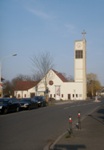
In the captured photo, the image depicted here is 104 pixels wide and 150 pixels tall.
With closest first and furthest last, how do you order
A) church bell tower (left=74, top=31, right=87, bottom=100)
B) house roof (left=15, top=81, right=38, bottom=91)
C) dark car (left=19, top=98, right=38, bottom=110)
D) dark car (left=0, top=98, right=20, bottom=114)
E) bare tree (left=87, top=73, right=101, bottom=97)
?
dark car (left=0, top=98, right=20, bottom=114), dark car (left=19, top=98, right=38, bottom=110), church bell tower (left=74, top=31, right=87, bottom=100), house roof (left=15, top=81, right=38, bottom=91), bare tree (left=87, top=73, right=101, bottom=97)

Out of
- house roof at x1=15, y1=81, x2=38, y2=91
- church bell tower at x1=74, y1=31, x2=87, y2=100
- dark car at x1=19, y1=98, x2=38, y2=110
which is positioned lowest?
dark car at x1=19, y1=98, x2=38, y2=110

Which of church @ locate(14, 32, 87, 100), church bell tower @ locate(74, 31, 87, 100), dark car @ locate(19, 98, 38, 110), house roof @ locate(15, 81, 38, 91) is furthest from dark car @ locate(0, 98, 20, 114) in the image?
house roof @ locate(15, 81, 38, 91)

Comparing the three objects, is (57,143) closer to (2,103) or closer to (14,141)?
(14,141)

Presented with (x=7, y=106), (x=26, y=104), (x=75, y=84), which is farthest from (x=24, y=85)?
(x=7, y=106)

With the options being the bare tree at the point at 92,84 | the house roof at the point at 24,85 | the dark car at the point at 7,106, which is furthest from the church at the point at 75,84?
the dark car at the point at 7,106

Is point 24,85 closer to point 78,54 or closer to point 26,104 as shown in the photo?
point 78,54

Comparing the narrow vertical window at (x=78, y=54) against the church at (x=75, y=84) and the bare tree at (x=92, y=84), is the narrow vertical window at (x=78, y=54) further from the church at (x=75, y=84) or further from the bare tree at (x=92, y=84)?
the bare tree at (x=92, y=84)

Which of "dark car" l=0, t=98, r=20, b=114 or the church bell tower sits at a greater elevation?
the church bell tower

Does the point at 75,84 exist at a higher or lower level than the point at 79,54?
lower

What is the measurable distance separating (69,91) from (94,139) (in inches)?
3759

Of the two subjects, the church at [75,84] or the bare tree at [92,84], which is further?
the bare tree at [92,84]

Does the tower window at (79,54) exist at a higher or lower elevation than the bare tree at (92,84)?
higher

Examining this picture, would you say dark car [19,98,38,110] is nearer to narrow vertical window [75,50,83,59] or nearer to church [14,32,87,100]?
church [14,32,87,100]

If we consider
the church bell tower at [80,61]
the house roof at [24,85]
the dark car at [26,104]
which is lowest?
the dark car at [26,104]
